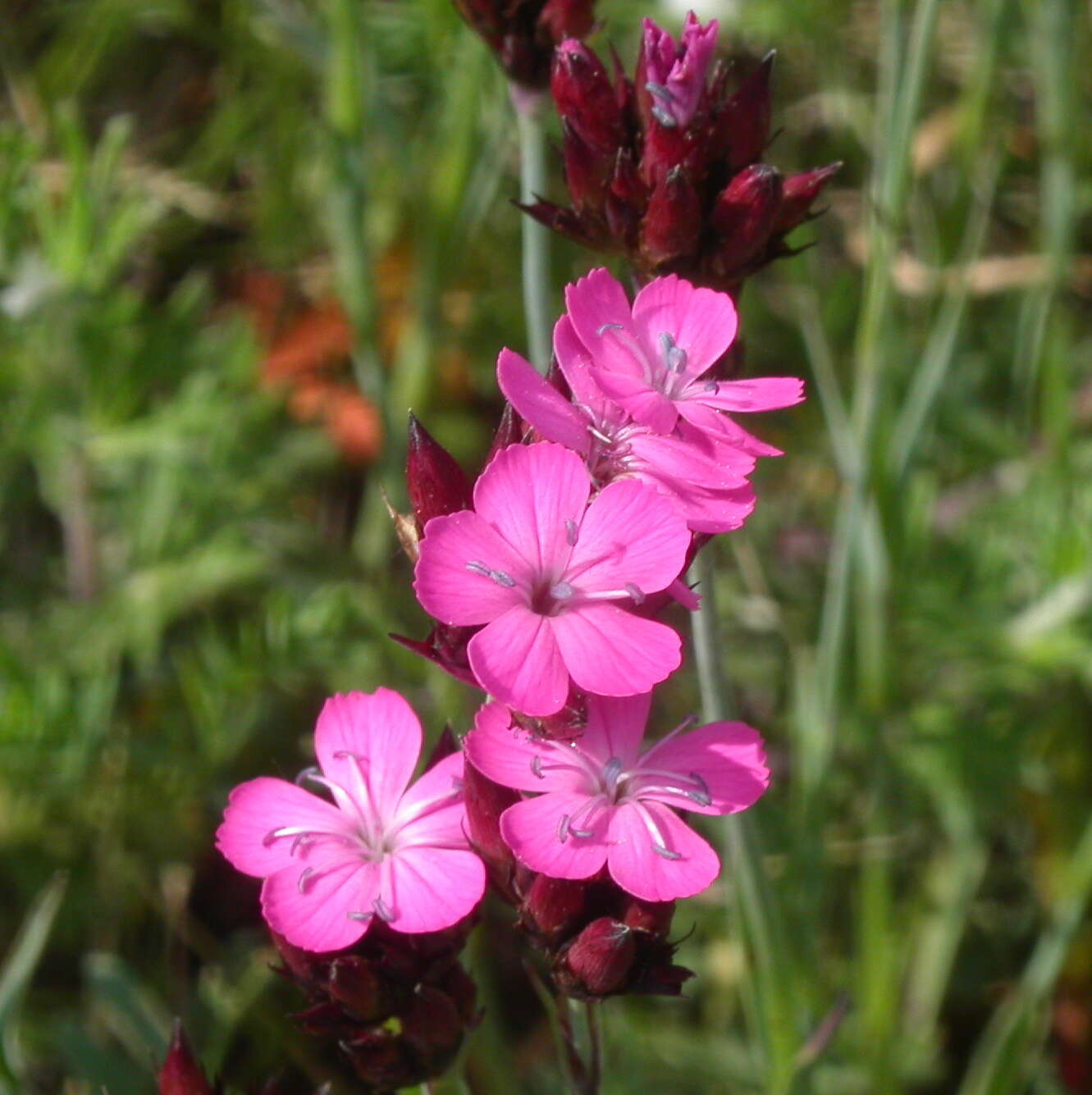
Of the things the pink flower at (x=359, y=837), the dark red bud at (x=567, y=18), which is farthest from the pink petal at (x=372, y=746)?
the dark red bud at (x=567, y=18)

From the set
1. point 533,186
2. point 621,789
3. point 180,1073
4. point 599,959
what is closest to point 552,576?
point 621,789

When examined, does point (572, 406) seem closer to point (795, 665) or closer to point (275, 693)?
point (795, 665)

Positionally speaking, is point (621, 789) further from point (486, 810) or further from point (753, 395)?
point (753, 395)

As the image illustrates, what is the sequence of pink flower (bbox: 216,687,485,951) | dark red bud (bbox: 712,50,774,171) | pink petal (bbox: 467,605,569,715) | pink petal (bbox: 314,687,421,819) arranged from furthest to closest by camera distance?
1. dark red bud (bbox: 712,50,774,171)
2. pink petal (bbox: 314,687,421,819)
3. pink flower (bbox: 216,687,485,951)
4. pink petal (bbox: 467,605,569,715)

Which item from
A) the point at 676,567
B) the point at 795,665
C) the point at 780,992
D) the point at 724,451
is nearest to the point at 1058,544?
the point at 795,665

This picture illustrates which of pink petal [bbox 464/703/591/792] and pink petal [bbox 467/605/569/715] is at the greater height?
pink petal [bbox 467/605/569/715]

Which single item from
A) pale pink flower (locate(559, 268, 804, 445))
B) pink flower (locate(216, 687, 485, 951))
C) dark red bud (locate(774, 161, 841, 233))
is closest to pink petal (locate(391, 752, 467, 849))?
pink flower (locate(216, 687, 485, 951))

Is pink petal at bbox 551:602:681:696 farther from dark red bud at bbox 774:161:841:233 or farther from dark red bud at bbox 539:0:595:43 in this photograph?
dark red bud at bbox 539:0:595:43
